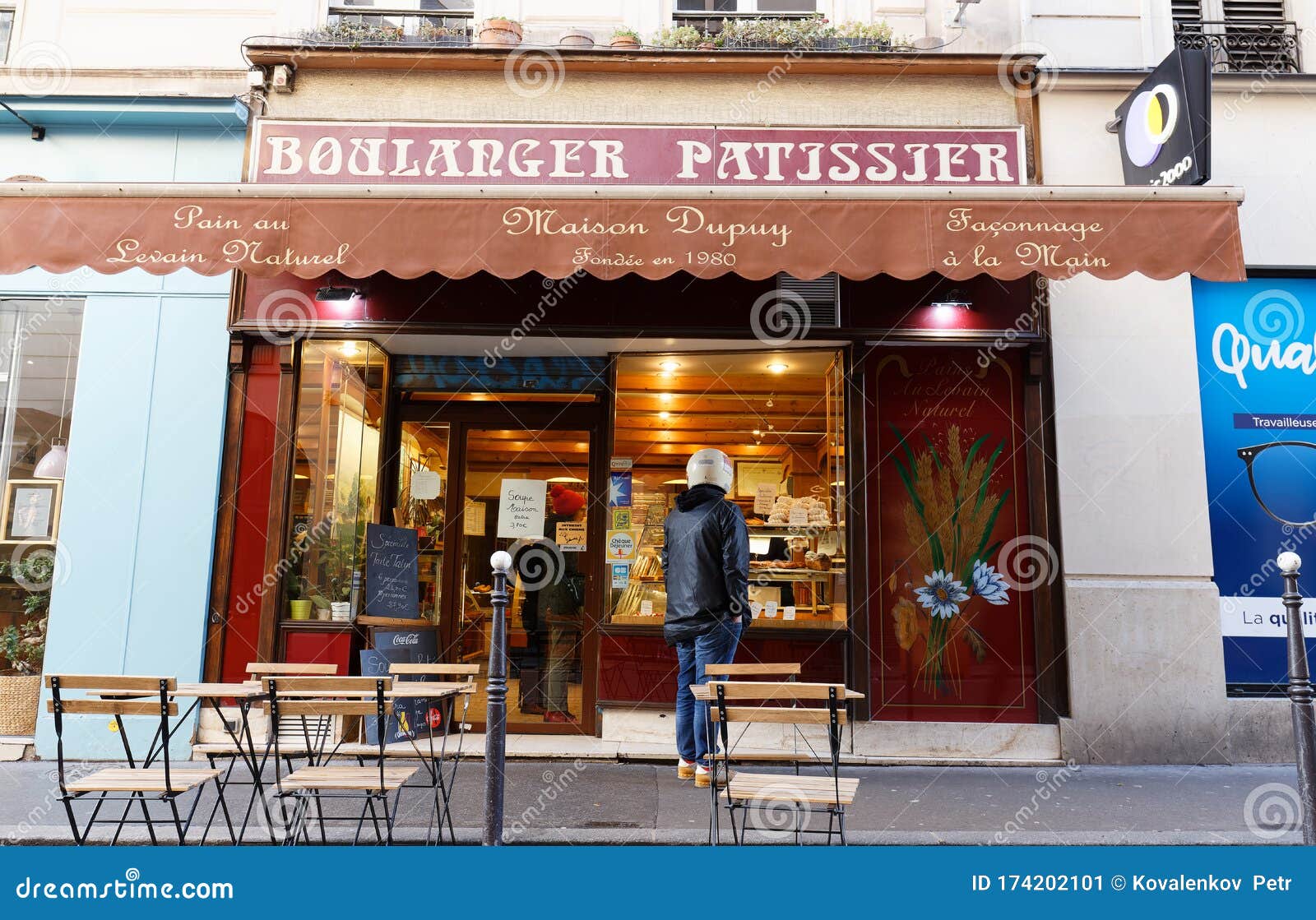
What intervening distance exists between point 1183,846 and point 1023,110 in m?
5.60

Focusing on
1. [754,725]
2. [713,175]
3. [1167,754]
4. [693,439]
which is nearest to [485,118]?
[713,175]

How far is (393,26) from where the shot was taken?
27.2 feet

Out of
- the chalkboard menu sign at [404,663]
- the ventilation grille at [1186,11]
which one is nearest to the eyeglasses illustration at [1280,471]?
the ventilation grille at [1186,11]

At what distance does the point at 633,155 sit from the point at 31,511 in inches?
215

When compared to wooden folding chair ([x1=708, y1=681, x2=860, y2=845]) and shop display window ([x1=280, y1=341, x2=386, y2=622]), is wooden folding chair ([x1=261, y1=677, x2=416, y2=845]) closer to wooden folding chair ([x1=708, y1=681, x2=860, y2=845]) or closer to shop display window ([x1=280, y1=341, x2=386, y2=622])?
wooden folding chair ([x1=708, y1=681, x2=860, y2=845])

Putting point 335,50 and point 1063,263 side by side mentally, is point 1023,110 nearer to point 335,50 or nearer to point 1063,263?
point 1063,263

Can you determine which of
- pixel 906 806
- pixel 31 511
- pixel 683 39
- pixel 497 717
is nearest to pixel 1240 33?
pixel 683 39

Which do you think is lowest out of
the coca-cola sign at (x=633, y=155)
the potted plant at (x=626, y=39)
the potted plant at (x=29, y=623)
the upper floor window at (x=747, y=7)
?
the potted plant at (x=29, y=623)

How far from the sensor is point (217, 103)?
7.84 m

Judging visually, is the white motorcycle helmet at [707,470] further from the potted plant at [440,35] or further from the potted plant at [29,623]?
the potted plant at [29,623]

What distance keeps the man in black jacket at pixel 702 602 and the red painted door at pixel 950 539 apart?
174 cm

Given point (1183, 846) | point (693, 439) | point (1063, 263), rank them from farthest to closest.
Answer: point (693, 439), point (1063, 263), point (1183, 846)

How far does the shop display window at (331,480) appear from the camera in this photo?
761cm

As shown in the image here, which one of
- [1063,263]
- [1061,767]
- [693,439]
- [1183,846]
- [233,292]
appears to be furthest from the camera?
[693,439]
